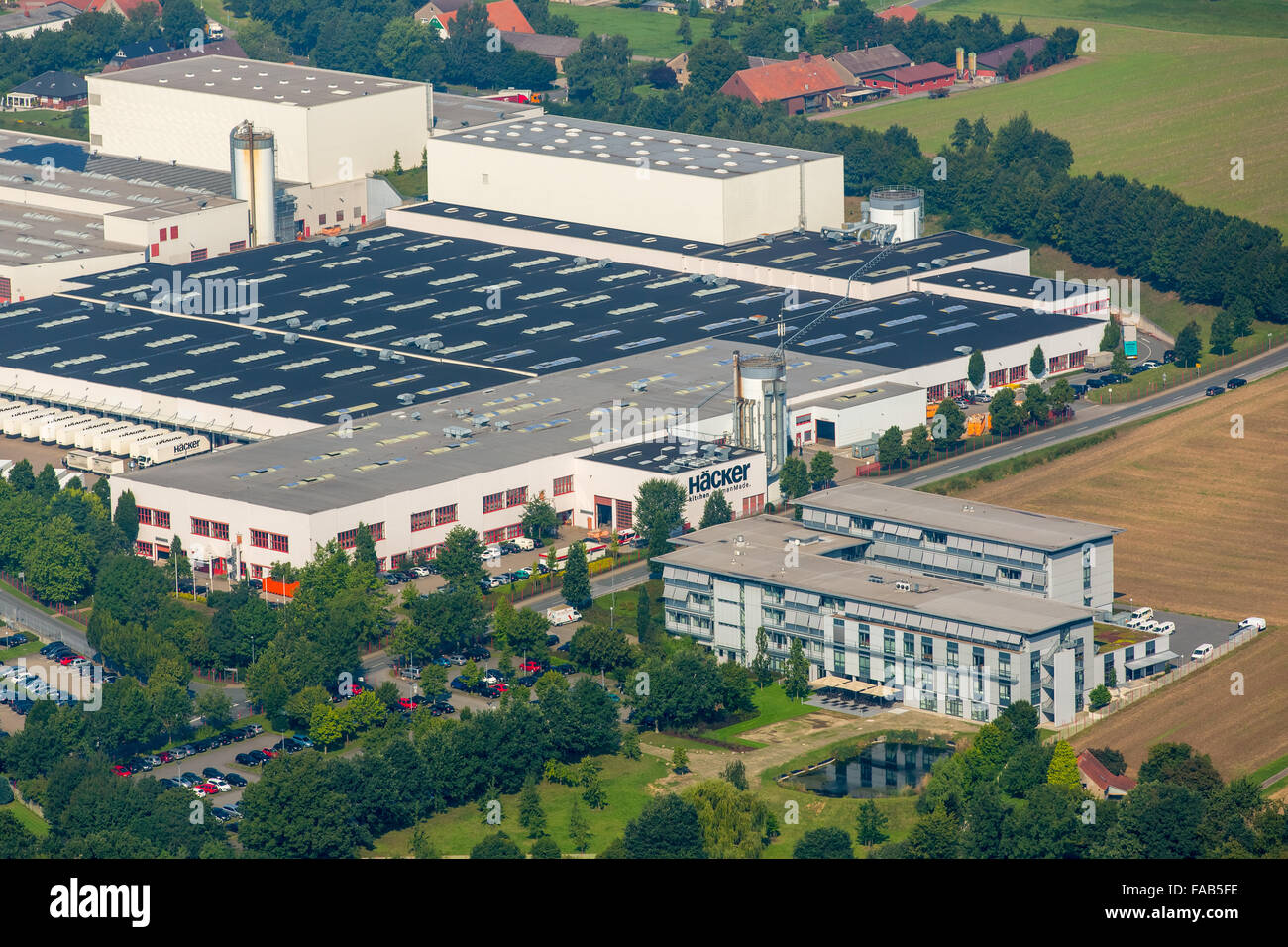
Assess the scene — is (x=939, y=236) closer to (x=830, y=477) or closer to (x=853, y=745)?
(x=830, y=477)

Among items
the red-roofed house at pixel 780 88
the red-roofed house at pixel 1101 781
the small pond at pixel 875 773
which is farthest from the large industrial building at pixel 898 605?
the red-roofed house at pixel 780 88

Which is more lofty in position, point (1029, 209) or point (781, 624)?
point (1029, 209)

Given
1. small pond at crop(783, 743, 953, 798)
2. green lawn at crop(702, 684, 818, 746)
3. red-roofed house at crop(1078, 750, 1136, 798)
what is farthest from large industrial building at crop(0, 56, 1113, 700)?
red-roofed house at crop(1078, 750, 1136, 798)

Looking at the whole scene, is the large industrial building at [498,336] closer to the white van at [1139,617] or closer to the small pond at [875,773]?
the white van at [1139,617]

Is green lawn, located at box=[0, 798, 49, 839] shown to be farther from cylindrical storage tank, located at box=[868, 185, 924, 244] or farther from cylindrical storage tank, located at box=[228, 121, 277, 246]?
cylindrical storage tank, located at box=[868, 185, 924, 244]

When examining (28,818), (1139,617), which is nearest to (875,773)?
(1139,617)

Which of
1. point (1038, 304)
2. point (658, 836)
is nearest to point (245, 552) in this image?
point (658, 836)
